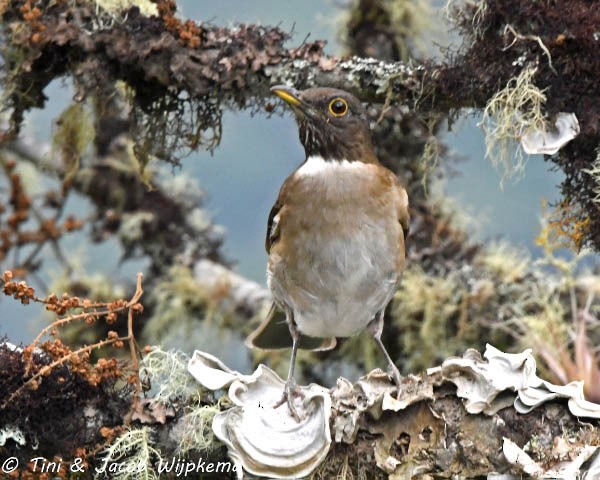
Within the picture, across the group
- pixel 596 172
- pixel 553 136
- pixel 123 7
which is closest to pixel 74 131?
pixel 123 7

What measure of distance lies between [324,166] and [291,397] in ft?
2.59

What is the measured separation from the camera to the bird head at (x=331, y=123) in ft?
10.5

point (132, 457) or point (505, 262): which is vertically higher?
point (505, 262)

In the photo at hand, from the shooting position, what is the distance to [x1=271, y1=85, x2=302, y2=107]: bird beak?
3.12 meters

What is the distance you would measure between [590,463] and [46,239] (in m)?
3.41

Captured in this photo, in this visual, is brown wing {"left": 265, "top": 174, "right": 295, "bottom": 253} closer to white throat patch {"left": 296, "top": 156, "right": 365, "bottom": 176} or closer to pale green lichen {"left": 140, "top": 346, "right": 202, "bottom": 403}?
white throat patch {"left": 296, "top": 156, "right": 365, "bottom": 176}

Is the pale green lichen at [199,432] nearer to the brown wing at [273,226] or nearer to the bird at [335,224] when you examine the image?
the bird at [335,224]

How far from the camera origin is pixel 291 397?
285 cm

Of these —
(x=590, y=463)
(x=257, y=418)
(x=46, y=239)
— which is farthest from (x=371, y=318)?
(x=46, y=239)

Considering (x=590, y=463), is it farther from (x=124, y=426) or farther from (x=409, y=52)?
(x=409, y=52)

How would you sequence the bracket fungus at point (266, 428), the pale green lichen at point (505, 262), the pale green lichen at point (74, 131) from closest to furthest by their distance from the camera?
the bracket fungus at point (266, 428)
the pale green lichen at point (74, 131)
the pale green lichen at point (505, 262)

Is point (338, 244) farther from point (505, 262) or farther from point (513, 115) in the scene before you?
point (505, 262)

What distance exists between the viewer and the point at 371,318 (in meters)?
3.35
